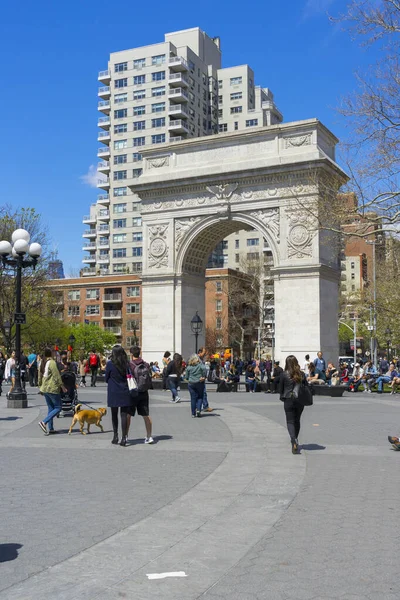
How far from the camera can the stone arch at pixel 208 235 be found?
33594mm

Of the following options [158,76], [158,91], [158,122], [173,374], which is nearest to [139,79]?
[158,76]

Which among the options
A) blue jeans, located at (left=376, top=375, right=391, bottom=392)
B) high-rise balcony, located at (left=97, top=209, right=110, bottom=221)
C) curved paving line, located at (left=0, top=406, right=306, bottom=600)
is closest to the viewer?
curved paving line, located at (left=0, top=406, right=306, bottom=600)

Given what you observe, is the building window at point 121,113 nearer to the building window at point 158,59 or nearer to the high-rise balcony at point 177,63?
the building window at point 158,59

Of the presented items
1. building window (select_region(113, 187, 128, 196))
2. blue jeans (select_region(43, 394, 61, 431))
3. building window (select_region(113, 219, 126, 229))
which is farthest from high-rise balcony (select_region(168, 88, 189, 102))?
blue jeans (select_region(43, 394, 61, 431))

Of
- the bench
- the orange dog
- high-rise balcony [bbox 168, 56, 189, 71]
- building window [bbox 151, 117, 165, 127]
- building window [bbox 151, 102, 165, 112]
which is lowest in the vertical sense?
the bench

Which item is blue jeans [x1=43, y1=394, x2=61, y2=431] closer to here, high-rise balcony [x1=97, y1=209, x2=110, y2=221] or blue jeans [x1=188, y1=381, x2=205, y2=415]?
blue jeans [x1=188, y1=381, x2=205, y2=415]

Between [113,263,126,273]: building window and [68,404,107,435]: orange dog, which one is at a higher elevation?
[113,263,126,273]: building window

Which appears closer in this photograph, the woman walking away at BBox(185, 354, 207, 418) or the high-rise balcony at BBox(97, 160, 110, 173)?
the woman walking away at BBox(185, 354, 207, 418)

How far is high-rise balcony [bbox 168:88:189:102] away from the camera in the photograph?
270 ft

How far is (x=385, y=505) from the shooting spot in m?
6.81

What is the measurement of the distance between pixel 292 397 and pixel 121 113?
266 feet

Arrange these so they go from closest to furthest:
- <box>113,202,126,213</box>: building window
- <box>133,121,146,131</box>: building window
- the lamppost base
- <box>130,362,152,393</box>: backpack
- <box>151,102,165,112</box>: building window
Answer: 1. <box>130,362,152,393</box>: backpack
2. the lamppost base
3. <box>151,102,165,112</box>: building window
4. <box>133,121,146,131</box>: building window
5. <box>113,202,126,213</box>: building window

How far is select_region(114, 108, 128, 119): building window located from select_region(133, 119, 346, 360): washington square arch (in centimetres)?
5098

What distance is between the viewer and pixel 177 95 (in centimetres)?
8225
